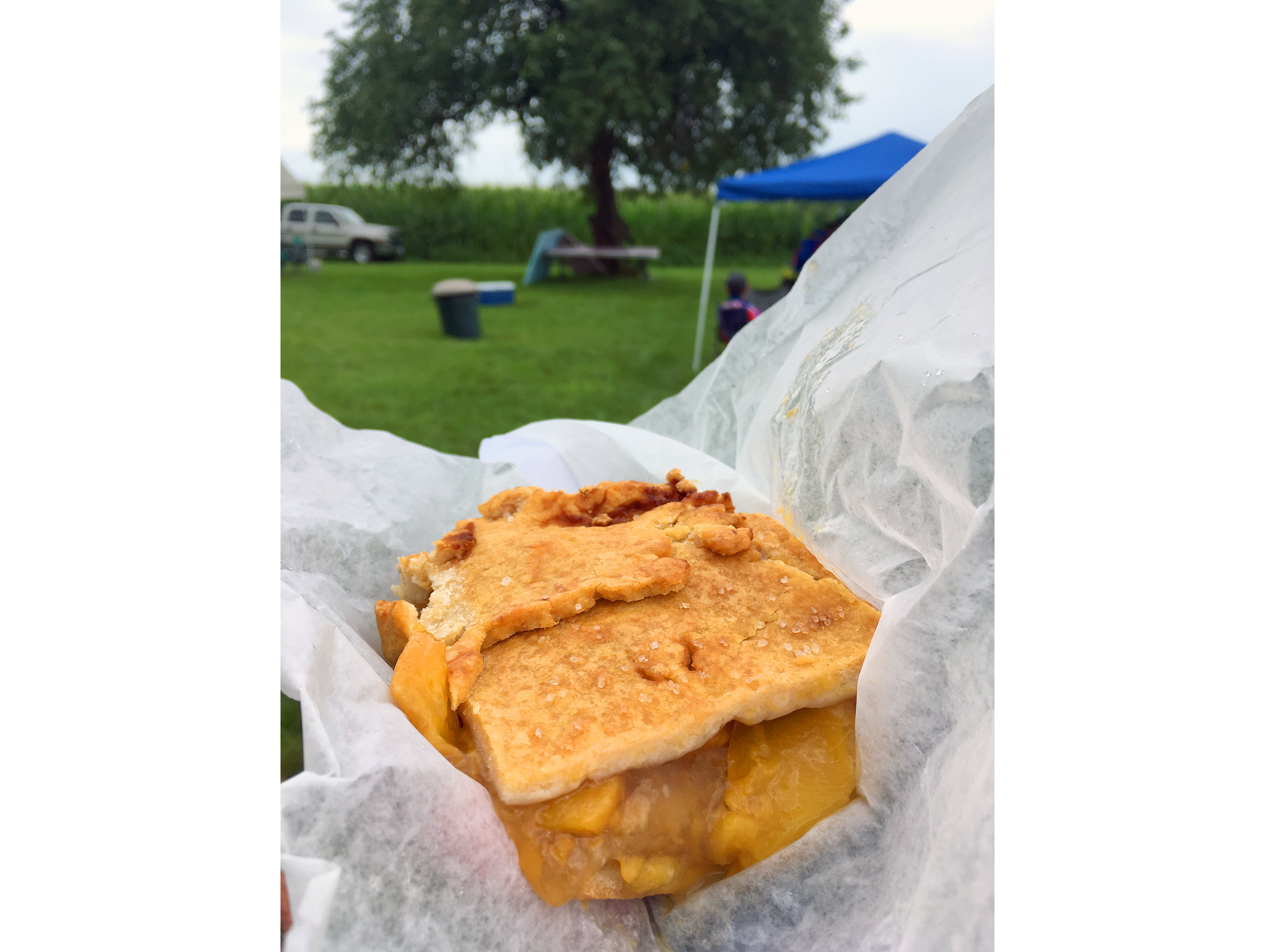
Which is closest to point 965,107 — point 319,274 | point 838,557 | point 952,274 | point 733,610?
point 952,274

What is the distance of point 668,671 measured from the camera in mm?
897

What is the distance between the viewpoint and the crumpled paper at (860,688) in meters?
0.71

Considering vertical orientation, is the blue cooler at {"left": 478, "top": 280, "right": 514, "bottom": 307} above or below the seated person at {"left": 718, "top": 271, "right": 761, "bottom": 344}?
above

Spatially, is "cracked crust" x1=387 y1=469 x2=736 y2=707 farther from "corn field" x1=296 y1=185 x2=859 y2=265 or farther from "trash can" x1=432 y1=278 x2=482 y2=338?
"corn field" x1=296 y1=185 x2=859 y2=265

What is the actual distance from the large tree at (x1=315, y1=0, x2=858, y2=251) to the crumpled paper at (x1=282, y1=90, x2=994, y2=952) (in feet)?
18.9

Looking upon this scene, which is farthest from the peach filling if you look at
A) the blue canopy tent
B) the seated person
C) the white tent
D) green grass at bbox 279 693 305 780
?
the white tent

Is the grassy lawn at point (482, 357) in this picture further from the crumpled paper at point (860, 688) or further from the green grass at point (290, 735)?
the crumpled paper at point (860, 688)

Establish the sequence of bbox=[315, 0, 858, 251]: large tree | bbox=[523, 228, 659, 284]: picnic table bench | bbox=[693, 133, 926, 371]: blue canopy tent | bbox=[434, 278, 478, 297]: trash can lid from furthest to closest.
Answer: bbox=[523, 228, 659, 284]: picnic table bench < bbox=[315, 0, 858, 251]: large tree < bbox=[434, 278, 478, 297]: trash can lid < bbox=[693, 133, 926, 371]: blue canopy tent

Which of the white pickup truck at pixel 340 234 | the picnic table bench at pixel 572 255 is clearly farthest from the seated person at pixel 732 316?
the white pickup truck at pixel 340 234

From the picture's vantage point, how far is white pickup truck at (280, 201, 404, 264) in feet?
43.3

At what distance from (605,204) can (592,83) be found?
3810 millimetres

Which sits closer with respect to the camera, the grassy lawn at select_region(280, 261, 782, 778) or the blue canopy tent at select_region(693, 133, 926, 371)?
the grassy lawn at select_region(280, 261, 782, 778)

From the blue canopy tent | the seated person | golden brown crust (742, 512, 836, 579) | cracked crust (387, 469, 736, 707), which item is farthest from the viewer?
the blue canopy tent

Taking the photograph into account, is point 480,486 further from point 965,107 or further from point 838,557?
point 965,107
